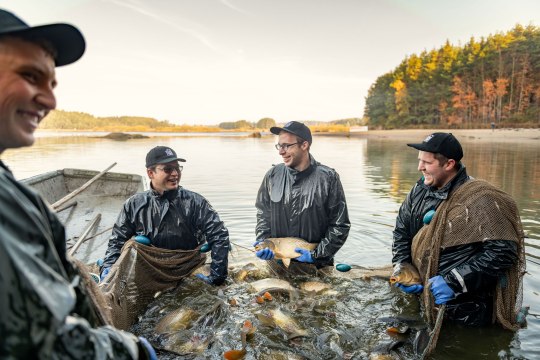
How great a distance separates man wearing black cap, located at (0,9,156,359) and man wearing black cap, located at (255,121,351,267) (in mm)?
3785

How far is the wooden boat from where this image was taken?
782cm

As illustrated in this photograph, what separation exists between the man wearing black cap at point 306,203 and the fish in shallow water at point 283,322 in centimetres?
96

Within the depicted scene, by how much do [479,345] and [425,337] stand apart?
0.74 metres

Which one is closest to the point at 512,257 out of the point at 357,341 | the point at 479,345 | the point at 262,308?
the point at 479,345

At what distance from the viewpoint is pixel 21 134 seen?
3.94 ft

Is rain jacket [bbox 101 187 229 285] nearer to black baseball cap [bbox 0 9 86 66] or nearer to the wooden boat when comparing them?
the wooden boat

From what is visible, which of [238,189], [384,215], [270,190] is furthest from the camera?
[238,189]

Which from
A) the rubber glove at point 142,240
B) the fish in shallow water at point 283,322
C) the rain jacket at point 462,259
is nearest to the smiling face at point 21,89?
the rubber glove at point 142,240

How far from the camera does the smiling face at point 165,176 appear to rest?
4516mm

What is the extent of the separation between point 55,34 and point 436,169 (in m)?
3.79

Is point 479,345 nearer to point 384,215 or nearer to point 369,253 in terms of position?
point 369,253

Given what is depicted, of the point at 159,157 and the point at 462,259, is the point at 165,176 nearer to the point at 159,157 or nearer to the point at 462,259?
the point at 159,157

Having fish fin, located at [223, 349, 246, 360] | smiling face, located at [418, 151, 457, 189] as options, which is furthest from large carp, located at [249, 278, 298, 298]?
smiling face, located at [418, 151, 457, 189]

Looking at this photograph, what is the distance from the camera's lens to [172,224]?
4.63m
